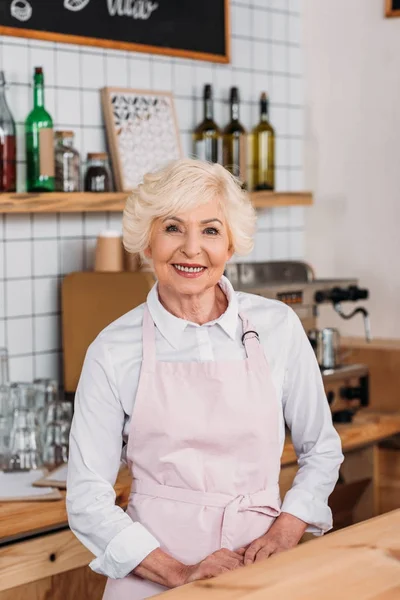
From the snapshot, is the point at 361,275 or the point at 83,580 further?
the point at 361,275

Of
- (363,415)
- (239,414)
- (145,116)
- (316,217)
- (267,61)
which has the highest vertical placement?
(267,61)

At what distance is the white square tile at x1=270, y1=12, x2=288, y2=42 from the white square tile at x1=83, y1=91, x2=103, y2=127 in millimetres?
946

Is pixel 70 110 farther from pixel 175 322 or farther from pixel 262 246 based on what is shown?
pixel 175 322

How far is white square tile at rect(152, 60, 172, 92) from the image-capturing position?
11.4 feet

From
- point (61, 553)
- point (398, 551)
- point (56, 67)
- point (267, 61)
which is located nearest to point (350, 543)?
point (398, 551)

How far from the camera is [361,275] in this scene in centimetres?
392

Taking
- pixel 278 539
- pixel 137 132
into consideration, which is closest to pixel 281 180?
pixel 137 132

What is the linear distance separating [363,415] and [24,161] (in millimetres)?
1433

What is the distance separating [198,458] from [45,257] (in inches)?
54.3

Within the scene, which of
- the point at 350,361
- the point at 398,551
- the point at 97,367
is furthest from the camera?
the point at 350,361

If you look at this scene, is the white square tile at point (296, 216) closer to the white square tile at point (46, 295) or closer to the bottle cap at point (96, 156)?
the bottle cap at point (96, 156)

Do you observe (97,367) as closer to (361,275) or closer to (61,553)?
(61,553)

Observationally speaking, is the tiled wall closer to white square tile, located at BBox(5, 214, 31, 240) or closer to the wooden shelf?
white square tile, located at BBox(5, 214, 31, 240)

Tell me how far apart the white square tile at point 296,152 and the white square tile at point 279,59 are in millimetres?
287
